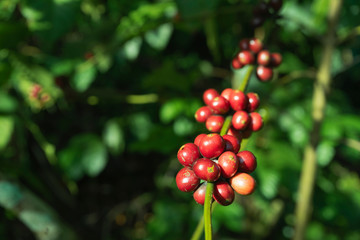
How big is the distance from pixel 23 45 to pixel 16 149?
541mm

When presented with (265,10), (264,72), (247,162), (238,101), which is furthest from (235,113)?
(265,10)

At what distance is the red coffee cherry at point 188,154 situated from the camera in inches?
22.3

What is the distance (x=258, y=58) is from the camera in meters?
0.88

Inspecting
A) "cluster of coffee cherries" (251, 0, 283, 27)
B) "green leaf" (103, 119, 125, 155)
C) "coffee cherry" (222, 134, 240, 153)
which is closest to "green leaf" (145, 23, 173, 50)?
"green leaf" (103, 119, 125, 155)

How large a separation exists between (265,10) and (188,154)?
1.74 feet

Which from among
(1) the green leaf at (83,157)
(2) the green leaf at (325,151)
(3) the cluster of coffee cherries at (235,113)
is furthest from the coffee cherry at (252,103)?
(1) the green leaf at (83,157)

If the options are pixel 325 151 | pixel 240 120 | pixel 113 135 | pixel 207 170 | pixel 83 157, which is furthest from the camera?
pixel 113 135

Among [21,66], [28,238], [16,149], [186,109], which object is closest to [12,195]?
[21,66]

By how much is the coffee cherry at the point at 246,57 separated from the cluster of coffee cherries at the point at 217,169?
1.15ft

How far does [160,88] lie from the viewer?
1742 millimetres

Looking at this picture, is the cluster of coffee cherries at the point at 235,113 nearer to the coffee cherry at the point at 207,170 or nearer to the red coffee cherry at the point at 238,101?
the red coffee cherry at the point at 238,101

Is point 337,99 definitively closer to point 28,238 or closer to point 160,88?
point 160,88

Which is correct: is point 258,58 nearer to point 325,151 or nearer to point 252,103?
point 252,103

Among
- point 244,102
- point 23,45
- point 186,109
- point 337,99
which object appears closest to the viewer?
point 244,102
